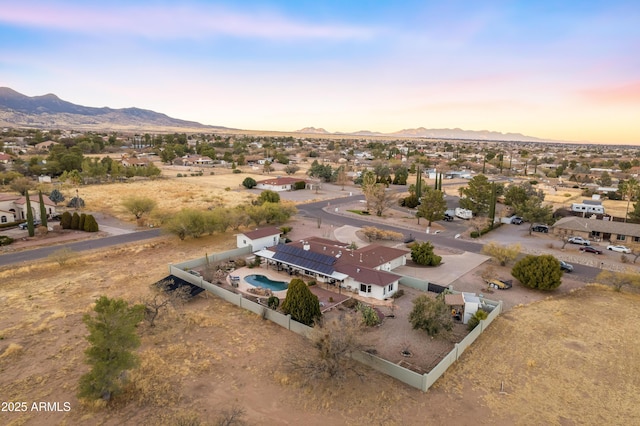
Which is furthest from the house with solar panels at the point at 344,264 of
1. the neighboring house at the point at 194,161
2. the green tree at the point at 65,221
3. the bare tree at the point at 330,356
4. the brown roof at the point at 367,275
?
the neighboring house at the point at 194,161

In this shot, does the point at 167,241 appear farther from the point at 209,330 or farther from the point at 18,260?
the point at 209,330

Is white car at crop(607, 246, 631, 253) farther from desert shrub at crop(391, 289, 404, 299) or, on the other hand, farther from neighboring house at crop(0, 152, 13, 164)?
neighboring house at crop(0, 152, 13, 164)

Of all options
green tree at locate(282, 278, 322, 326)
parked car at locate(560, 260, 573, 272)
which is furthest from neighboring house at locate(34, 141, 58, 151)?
parked car at locate(560, 260, 573, 272)

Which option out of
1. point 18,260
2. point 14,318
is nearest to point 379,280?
point 14,318

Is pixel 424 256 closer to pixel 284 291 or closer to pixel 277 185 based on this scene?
pixel 284 291

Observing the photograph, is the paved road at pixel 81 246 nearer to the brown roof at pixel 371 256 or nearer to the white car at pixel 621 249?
the brown roof at pixel 371 256

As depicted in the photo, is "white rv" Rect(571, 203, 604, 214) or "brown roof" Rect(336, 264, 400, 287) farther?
"white rv" Rect(571, 203, 604, 214)
